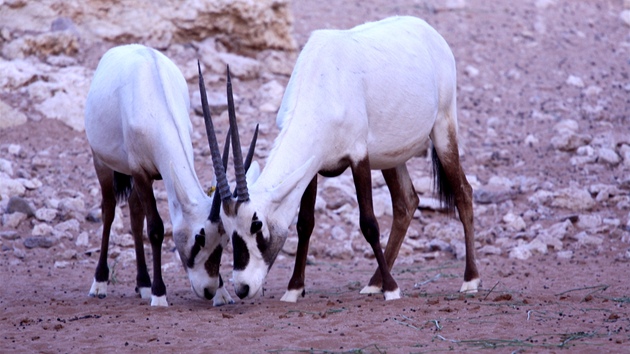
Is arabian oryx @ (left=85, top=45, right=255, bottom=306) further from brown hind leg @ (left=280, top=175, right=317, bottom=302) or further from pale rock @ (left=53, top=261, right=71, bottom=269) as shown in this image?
pale rock @ (left=53, top=261, right=71, bottom=269)

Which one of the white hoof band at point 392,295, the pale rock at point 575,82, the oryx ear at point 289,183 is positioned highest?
the oryx ear at point 289,183

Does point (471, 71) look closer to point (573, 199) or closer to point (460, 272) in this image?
point (573, 199)

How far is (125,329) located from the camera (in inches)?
204

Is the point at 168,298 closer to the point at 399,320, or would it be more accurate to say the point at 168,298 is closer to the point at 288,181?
the point at 288,181

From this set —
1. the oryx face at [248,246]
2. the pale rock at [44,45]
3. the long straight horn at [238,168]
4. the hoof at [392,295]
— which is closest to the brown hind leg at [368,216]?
the hoof at [392,295]

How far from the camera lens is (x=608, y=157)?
1009 cm

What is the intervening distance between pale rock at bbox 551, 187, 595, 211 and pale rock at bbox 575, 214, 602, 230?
300 millimetres

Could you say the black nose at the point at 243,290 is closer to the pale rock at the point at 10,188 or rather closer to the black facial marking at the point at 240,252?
the black facial marking at the point at 240,252

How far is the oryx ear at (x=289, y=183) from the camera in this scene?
5617 millimetres

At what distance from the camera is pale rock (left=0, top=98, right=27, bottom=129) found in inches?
407

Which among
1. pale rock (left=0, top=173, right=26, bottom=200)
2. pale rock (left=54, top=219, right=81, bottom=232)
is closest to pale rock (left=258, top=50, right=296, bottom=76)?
pale rock (left=0, top=173, right=26, bottom=200)

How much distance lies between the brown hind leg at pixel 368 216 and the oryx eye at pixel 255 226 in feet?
2.96

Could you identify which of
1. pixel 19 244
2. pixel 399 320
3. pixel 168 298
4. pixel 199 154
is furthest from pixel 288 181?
pixel 199 154

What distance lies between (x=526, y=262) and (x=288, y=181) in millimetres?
3287
